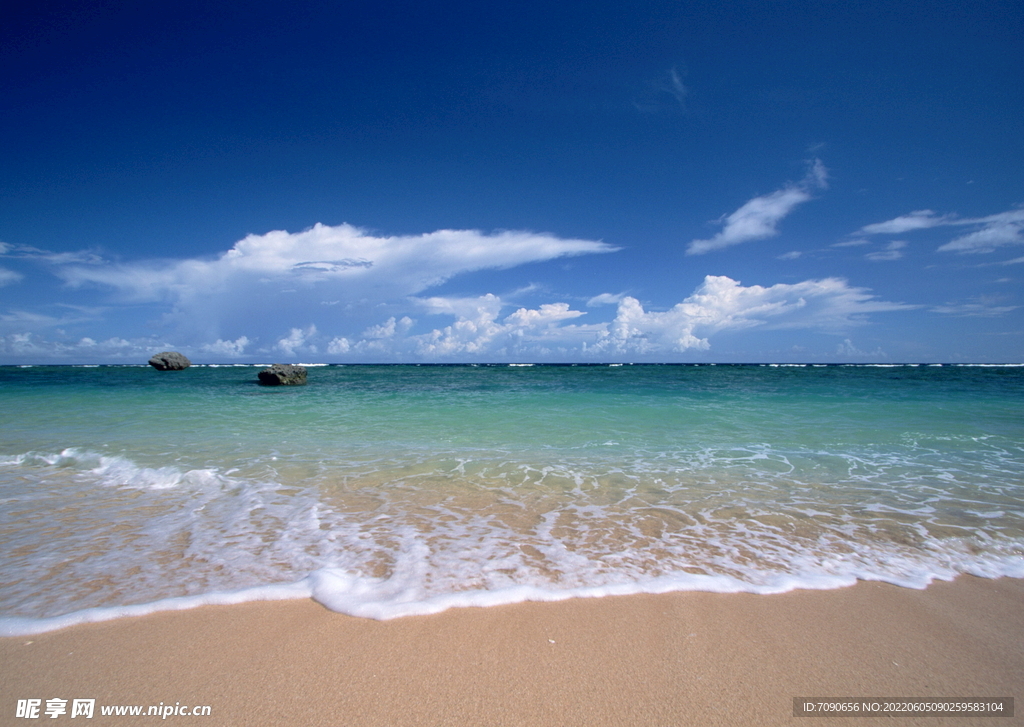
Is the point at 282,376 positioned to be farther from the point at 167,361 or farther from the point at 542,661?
the point at 167,361

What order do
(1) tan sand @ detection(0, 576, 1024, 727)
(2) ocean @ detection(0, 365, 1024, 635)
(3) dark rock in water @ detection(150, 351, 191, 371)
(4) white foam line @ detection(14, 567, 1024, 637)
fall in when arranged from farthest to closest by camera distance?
(3) dark rock in water @ detection(150, 351, 191, 371) → (2) ocean @ detection(0, 365, 1024, 635) → (4) white foam line @ detection(14, 567, 1024, 637) → (1) tan sand @ detection(0, 576, 1024, 727)

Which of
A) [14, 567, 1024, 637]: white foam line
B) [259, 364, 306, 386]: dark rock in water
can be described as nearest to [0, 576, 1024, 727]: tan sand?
[14, 567, 1024, 637]: white foam line

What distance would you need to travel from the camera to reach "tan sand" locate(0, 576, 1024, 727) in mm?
2088

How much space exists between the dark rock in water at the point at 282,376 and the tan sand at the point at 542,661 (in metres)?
26.2

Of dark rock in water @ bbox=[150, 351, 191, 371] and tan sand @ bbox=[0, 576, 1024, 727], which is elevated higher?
dark rock in water @ bbox=[150, 351, 191, 371]

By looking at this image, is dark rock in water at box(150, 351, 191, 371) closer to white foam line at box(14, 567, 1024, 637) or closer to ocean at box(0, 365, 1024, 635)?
ocean at box(0, 365, 1024, 635)

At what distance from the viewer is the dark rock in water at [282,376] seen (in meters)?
26.2

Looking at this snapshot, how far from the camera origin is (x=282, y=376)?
26266 mm

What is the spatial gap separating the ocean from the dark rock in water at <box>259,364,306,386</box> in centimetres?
1609

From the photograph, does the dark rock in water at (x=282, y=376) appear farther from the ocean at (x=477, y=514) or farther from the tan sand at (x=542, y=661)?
the tan sand at (x=542, y=661)

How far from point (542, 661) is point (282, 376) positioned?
2792 centimetres

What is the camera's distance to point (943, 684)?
230 cm

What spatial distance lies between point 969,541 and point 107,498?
31.8 ft

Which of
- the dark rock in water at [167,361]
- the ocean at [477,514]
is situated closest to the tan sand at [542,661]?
the ocean at [477,514]
